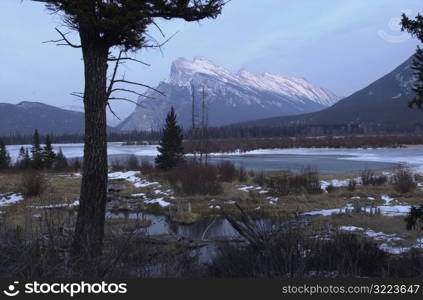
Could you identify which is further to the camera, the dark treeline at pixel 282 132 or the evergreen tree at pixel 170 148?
the dark treeline at pixel 282 132

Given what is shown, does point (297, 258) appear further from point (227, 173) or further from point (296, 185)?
point (227, 173)

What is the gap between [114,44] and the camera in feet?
21.0

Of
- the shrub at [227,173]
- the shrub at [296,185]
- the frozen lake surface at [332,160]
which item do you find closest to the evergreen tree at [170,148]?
the shrub at [227,173]

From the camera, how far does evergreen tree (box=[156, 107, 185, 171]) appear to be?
114 ft

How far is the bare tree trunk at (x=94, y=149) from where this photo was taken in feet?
20.4

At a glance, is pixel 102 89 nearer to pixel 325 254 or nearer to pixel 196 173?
pixel 325 254

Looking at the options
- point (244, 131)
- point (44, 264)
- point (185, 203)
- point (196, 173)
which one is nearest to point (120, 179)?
point (196, 173)

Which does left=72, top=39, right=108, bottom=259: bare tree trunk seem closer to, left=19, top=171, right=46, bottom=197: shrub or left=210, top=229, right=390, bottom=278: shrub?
left=210, top=229, right=390, bottom=278: shrub

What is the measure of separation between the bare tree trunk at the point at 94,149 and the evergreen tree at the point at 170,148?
2809 centimetres

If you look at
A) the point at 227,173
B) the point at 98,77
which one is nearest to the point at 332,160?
the point at 227,173

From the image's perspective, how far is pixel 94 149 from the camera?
6.24 m

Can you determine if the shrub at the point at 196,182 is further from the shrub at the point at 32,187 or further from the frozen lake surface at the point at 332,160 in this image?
the frozen lake surface at the point at 332,160

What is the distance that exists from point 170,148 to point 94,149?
29.1 meters

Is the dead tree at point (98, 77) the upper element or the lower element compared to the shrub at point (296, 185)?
upper
